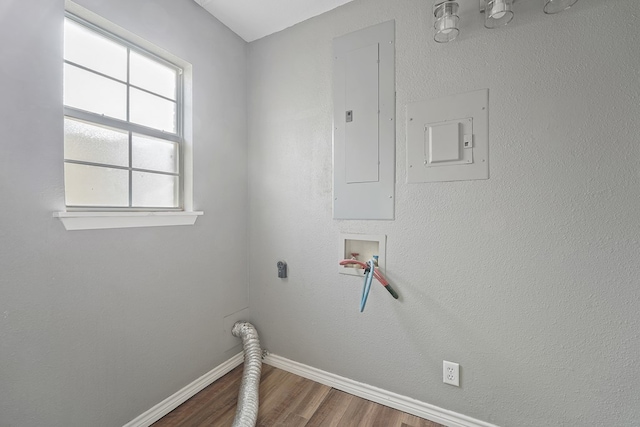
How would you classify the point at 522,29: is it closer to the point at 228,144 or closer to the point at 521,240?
the point at 521,240

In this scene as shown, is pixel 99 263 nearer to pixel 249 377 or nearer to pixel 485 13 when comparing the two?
pixel 249 377

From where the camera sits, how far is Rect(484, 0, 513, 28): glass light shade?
1097mm

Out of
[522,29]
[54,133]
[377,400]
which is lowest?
[377,400]

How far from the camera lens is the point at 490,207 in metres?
1.26

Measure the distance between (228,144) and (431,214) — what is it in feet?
4.79

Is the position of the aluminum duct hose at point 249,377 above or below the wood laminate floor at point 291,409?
above

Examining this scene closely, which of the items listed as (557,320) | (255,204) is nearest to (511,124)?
(557,320)

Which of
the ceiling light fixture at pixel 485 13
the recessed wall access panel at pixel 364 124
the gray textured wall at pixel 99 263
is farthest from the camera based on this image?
the recessed wall access panel at pixel 364 124

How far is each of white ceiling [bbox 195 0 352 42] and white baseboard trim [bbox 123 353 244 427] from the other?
7.92 ft

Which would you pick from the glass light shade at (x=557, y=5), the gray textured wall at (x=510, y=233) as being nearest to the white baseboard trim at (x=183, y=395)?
the gray textured wall at (x=510, y=233)

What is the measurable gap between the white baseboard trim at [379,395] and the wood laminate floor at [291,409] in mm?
27

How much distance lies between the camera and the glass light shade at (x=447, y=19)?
46.8 inches

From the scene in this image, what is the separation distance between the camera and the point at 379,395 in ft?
4.94

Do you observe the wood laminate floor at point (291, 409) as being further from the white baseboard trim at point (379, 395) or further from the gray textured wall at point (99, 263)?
the gray textured wall at point (99, 263)
